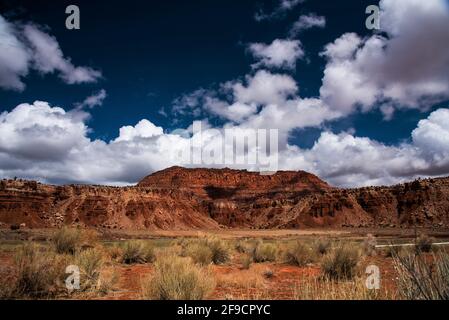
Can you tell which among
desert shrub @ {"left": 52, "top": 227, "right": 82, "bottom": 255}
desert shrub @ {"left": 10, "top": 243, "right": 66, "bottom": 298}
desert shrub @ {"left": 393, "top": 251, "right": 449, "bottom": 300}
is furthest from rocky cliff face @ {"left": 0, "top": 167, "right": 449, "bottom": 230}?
desert shrub @ {"left": 10, "top": 243, "right": 66, "bottom": 298}

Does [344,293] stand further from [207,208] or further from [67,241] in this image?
[207,208]

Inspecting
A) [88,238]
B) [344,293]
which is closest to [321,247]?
[88,238]

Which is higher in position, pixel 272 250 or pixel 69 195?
pixel 69 195

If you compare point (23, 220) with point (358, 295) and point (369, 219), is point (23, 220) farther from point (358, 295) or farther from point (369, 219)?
point (369, 219)

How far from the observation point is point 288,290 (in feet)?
30.5

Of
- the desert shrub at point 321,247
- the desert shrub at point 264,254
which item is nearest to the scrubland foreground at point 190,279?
the desert shrub at point 264,254

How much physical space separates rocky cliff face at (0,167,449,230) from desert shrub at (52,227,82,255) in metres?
32.7

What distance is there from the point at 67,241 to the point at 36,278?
706 cm

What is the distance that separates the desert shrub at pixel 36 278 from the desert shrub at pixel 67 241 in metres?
6.29

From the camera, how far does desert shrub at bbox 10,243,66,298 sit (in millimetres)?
7652

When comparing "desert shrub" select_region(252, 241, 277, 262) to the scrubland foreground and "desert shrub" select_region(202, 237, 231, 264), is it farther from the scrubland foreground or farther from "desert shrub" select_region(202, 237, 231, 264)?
the scrubland foreground

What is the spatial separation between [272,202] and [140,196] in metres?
53.4

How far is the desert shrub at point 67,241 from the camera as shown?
14430 mm

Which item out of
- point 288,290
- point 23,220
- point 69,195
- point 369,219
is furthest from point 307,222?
point 288,290
